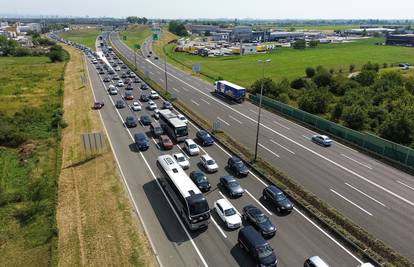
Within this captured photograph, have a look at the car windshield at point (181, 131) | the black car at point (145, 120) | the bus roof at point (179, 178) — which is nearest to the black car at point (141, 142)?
the car windshield at point (181, 131)

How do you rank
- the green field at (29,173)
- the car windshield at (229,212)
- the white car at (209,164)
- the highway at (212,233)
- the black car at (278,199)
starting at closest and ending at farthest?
the highway at (212,233) → the green field at (29,173) → the car windshield at (229,212) → the black car at (278,199) → the white car at (209,164)

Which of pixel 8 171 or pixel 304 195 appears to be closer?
pixel 304 195

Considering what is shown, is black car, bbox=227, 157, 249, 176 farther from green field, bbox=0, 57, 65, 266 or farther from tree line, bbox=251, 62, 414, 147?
tree line, bbox=251, 62, 414, 147

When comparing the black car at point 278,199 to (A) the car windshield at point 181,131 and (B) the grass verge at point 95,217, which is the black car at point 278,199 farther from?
(A) the car windshield at point 181,131

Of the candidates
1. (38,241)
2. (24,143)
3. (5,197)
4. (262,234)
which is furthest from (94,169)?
(262,234)

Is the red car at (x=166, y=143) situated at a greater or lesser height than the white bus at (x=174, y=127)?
lesser

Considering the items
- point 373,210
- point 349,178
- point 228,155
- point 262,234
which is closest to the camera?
point 262,234

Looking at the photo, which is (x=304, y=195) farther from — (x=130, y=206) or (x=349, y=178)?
(x=130, y=206)
